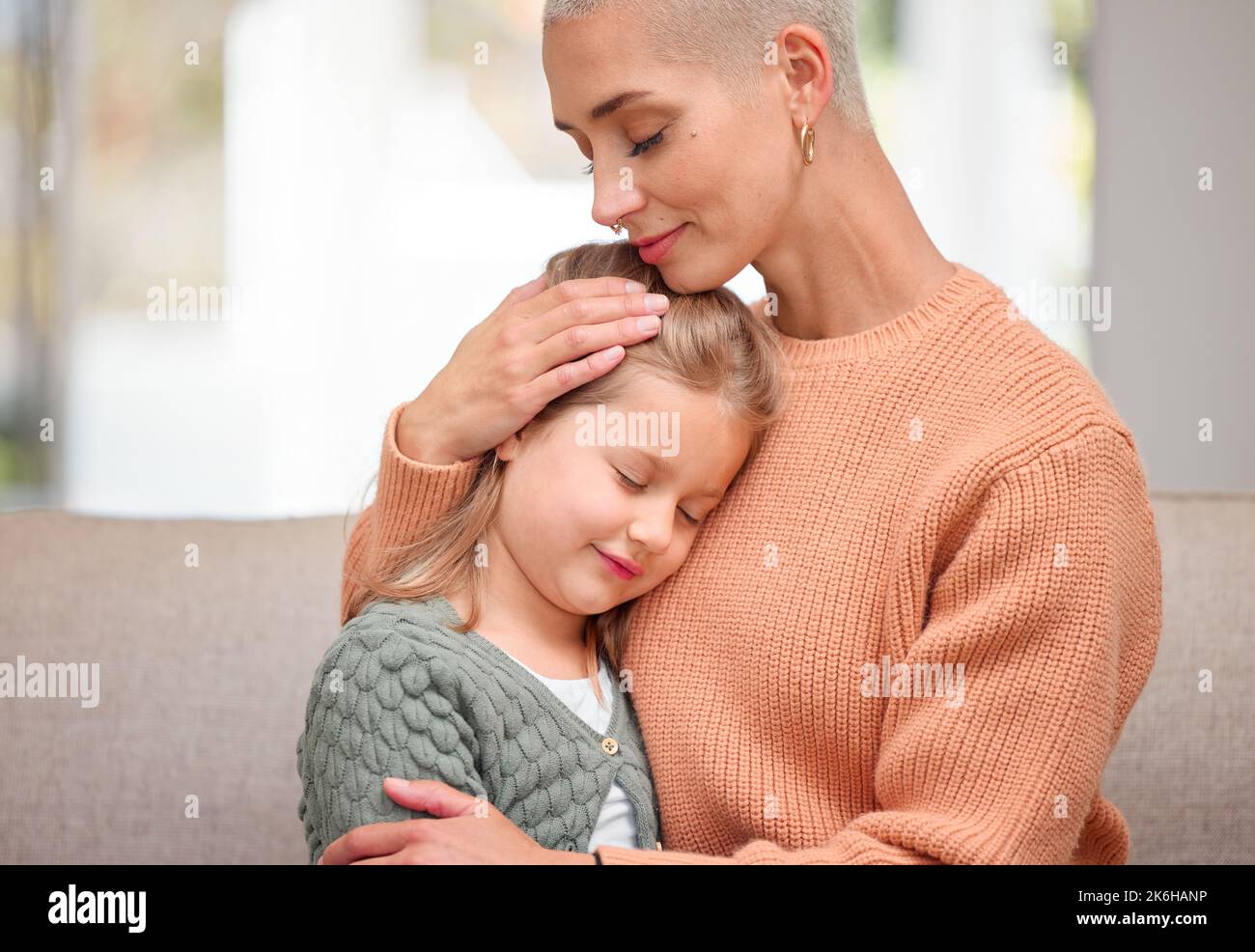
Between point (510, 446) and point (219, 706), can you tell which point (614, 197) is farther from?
point (219, 706)

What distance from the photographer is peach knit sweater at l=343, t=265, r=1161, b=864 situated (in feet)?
3.92

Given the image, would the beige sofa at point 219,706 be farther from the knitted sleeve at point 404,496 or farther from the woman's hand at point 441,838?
the woman's hand at point 441,838

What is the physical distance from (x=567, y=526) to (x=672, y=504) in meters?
0.12

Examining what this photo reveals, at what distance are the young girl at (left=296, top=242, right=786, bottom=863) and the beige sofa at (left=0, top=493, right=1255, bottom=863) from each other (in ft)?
1.74

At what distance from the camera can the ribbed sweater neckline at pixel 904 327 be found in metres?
1.41

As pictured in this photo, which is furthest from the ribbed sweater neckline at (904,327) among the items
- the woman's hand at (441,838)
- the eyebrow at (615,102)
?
the woman's hand at (441,838)

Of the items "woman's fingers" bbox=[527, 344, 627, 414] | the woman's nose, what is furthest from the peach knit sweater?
the woman's nose

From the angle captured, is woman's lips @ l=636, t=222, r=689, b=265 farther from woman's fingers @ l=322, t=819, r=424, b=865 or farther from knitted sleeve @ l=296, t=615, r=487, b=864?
woman's fingers @ l=322, t=819, r=424, b=865

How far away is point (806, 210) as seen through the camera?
141cm

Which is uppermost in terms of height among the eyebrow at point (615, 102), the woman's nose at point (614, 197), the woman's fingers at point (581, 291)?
the eyebrow at point (615, 102)

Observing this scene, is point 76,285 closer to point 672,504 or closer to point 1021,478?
point 672,504

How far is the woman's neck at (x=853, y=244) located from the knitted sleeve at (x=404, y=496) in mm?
422

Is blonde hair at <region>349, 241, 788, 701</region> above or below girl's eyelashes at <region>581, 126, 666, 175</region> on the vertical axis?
below
